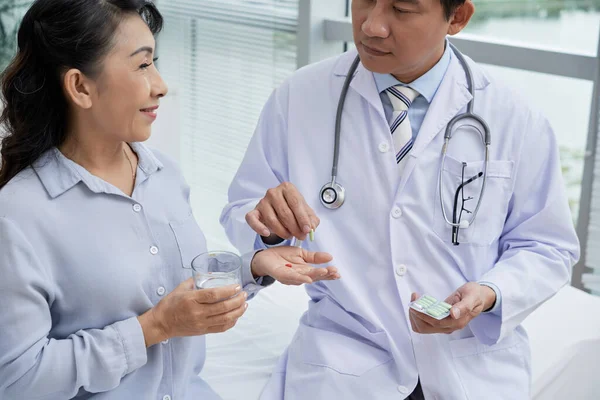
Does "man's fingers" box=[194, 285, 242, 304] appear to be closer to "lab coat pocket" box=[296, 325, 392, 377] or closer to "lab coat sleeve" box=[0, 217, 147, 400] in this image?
"lab coat sleeve" box=[0, 217, 147, 400]

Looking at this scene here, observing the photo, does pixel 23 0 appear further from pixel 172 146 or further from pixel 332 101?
pixel 332 101

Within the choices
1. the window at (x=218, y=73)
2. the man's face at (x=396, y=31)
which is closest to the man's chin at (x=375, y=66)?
the man's face at (x=396, y=31)

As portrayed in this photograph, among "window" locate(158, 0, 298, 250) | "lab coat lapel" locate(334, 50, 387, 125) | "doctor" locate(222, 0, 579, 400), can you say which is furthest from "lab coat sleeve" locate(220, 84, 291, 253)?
"window" locate(158, 0, 298, 250)

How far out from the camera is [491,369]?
1.60 metres

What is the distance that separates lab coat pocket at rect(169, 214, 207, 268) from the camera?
153 centimetres

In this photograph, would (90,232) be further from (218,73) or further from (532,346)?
(218,73)

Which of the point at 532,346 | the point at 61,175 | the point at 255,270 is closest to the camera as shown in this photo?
the point at 61,175

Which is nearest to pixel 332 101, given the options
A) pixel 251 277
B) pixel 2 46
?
pixel 251 277

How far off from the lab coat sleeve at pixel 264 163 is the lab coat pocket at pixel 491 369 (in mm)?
555

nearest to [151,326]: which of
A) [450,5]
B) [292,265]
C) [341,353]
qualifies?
[292,265]

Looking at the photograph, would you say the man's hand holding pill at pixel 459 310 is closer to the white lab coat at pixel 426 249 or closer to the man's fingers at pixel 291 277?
the white lab coat at pixel 426 249

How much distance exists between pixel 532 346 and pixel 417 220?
2.23 feet

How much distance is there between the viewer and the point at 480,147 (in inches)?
65.0

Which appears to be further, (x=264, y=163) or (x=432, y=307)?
(x=264, y=163)
